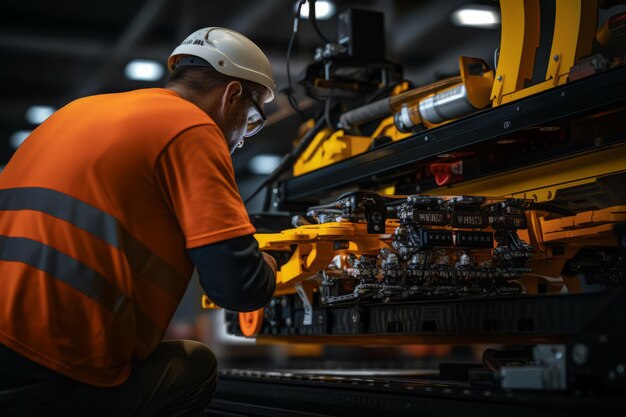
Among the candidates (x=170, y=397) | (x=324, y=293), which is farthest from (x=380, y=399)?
(x=324, y=293)

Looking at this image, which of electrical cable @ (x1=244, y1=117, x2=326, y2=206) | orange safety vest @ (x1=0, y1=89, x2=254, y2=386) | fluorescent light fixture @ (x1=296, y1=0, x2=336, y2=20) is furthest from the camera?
fluorescent light fixture @ (x1=296, y1=0, x2=336, y2=20)

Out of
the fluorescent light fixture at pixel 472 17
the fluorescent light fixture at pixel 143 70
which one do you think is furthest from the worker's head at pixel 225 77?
the fluorescent light fixture at pixel 143 70

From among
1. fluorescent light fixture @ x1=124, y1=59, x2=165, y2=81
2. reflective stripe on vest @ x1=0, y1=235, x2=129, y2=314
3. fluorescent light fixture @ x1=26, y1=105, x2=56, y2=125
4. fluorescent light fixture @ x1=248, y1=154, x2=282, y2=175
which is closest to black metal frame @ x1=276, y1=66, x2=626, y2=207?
reflective stripe on vest @ x1=0, y1=235, x2=129, y2=314

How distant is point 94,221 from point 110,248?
0.09 m

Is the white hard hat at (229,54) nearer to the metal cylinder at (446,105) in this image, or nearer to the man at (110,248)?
the man at (110,248)

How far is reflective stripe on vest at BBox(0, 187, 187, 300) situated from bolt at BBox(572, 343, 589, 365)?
1179mm

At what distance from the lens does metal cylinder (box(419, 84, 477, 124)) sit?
3936 mm

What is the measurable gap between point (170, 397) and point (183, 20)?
675 centimetres

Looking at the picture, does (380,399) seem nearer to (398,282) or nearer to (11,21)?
(398,282)

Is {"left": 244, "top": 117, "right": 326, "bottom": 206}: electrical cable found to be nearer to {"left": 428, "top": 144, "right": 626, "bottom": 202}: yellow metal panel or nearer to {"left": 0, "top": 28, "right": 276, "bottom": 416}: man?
{"left": 428, "top": 144, "right": 626, "bottom": 202}: yellow metal panel

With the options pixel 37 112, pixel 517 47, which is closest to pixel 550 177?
pixel 517 47

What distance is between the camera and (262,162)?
15.9 metres

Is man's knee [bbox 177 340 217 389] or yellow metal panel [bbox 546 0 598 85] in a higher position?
yellow metal panel [bbox 546 0 598 85]

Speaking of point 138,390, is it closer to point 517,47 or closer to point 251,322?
point 517,47
